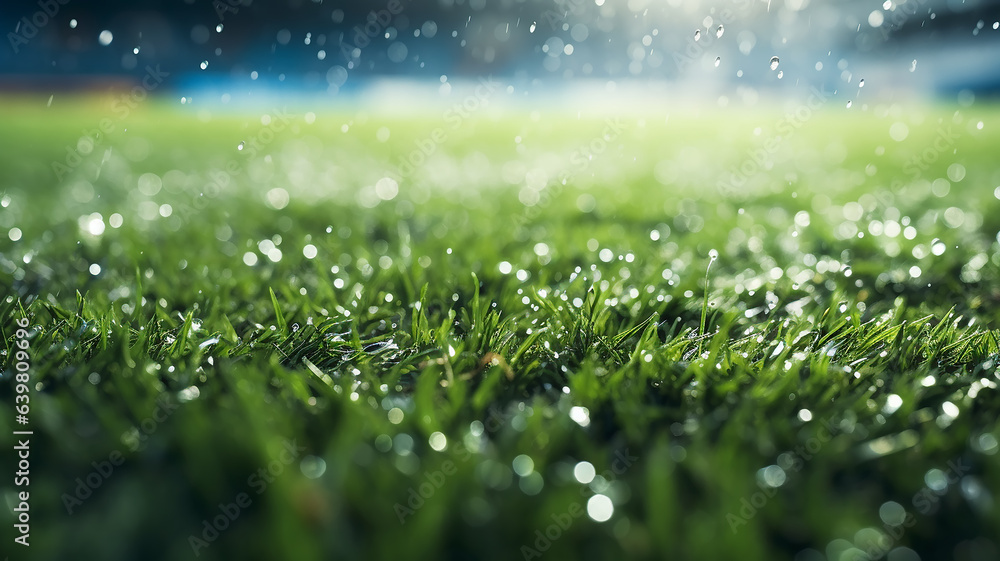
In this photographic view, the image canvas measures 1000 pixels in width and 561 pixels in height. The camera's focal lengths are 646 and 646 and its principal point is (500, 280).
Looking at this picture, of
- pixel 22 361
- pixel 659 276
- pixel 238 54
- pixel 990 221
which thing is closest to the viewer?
pixel 22 361

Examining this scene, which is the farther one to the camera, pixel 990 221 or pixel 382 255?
pixel 990 221

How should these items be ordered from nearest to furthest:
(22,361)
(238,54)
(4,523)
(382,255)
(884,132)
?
(4,523) < (22,361) < (382,255) < (884,132) < (238,54)

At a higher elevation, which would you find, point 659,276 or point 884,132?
point 659,276

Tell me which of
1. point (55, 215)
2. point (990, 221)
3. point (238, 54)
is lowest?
point (238, 54)

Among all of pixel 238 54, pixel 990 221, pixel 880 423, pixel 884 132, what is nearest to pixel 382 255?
pixel 880 423

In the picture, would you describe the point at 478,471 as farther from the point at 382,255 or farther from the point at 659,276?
the point at 382,255

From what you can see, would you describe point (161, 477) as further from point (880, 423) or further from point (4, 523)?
point (880, 423)
